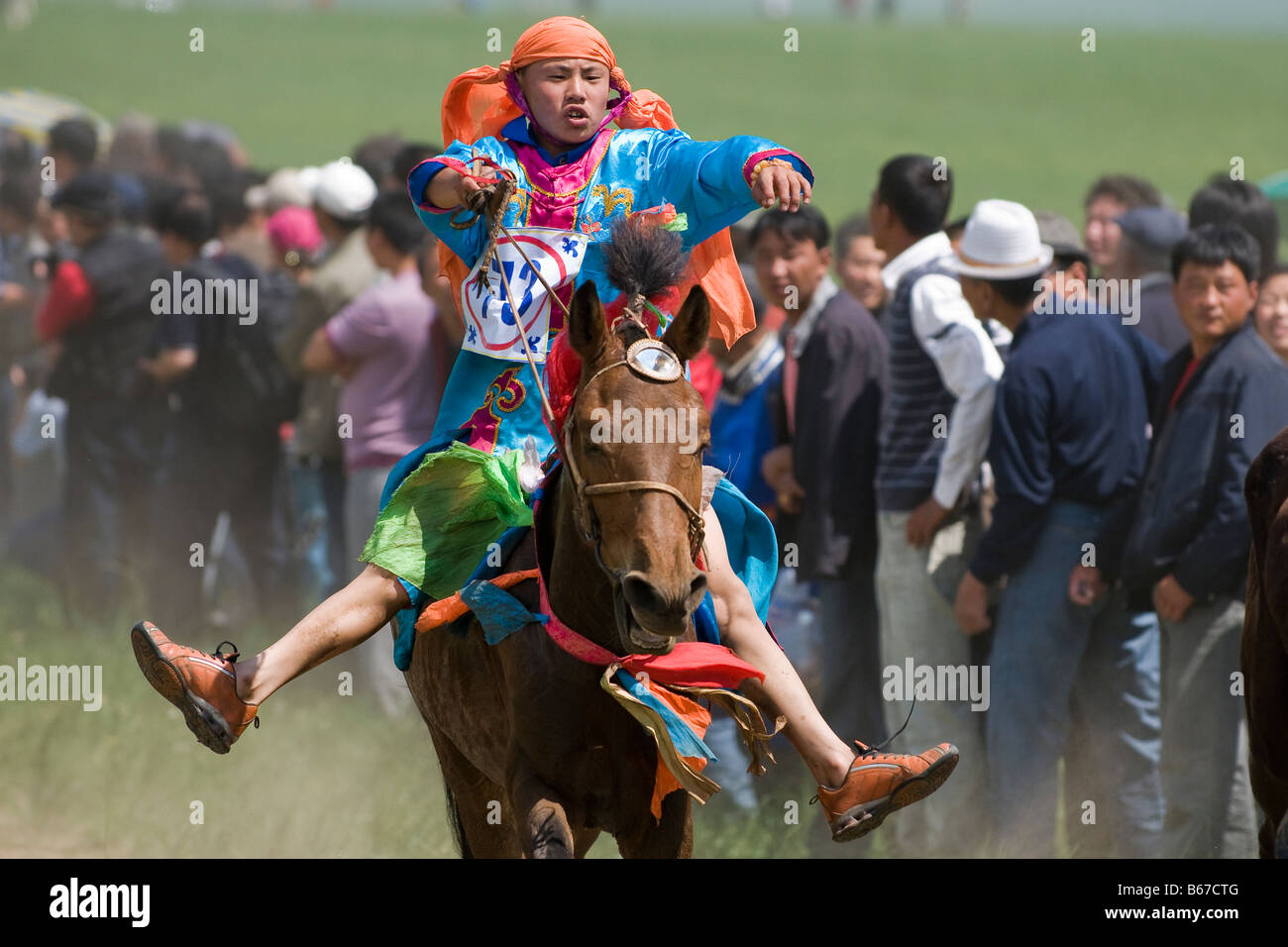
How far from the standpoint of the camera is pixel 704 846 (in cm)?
811

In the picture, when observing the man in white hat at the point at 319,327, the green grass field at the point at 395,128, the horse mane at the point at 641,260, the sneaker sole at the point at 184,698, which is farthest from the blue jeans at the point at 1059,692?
the man in white hat at the point at 319,327

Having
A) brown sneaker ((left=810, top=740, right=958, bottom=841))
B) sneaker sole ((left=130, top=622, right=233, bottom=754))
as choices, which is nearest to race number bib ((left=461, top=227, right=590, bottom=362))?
sneaker sole ((left=130, top=622, right=233, bottom=754))

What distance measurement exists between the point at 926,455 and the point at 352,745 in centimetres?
347

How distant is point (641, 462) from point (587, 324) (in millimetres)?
424

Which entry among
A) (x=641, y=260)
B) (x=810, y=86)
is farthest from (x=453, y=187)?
(x=810, y=86)

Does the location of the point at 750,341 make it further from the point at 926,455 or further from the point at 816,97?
the point at 816,97

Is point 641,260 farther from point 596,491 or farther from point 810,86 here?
point 810,86

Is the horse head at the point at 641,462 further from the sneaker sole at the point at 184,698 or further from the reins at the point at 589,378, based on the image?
the sneaker sole at the point at 184,698

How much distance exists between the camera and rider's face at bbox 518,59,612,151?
525 centimetres

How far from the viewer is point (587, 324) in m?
4.33

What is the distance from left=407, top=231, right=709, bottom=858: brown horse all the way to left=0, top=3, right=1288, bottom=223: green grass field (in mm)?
23355

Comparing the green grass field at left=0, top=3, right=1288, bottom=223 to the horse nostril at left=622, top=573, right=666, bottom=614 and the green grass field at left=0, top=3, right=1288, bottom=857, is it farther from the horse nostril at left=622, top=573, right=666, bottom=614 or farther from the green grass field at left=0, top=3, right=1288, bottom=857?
the horse nostril at left=622, top=573, right=666, bottom=614

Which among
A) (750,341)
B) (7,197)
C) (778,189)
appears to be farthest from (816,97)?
(778,189)

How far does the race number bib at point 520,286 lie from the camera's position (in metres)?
5.24
